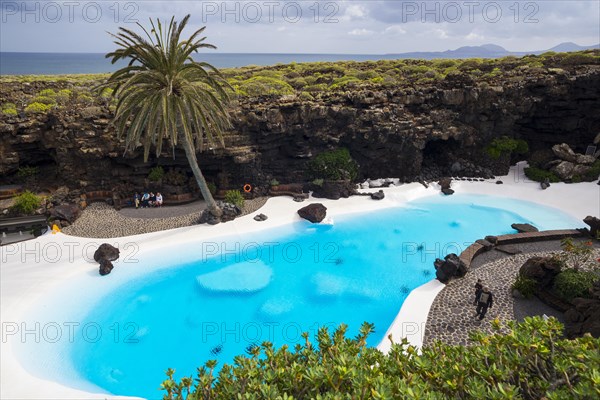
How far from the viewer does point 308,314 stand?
52.2 ft

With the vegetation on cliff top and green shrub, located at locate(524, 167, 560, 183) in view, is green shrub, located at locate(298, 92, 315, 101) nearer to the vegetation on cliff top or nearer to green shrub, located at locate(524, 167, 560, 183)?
the vegetation on cliff top

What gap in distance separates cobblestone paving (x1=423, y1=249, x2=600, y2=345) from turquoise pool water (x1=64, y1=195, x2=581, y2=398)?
1.74 metres

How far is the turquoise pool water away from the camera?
13.8 m

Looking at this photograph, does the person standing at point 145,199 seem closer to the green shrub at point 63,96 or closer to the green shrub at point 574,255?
the green shrub at point 63,96

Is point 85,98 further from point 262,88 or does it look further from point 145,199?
point 262,88

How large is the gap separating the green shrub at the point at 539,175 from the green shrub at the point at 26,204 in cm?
3762

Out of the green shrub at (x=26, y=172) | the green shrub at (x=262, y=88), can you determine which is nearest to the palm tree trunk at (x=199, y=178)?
the green shrub at (x=262, y=88)

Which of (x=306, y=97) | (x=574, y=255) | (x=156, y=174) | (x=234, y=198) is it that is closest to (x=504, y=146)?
(x=574, y=255)

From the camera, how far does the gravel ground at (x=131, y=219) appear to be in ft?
73.7

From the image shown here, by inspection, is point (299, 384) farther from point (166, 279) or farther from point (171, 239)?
point (171, 239)

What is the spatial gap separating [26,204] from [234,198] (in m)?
13.2

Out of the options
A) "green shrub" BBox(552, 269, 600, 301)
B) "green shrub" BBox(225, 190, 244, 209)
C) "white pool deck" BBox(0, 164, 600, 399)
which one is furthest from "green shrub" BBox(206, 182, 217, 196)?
"green shrub" BBox(552, 269, 600, 301)

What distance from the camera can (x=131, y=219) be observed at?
23.9m

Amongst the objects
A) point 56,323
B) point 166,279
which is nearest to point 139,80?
point 166,279
